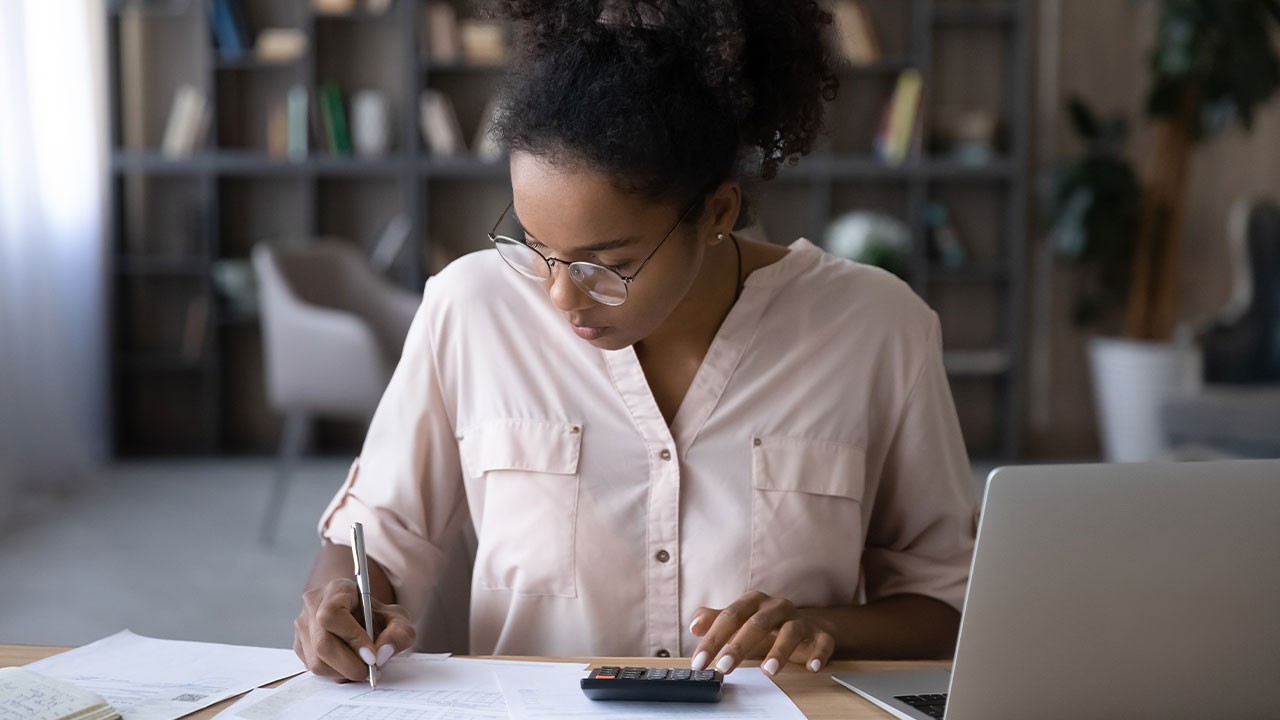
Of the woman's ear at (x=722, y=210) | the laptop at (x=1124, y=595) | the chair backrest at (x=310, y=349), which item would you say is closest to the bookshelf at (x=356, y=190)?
the chair backrest at (x=310, y=349)

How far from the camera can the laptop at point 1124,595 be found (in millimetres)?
790

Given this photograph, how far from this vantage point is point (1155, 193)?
15.8 ft

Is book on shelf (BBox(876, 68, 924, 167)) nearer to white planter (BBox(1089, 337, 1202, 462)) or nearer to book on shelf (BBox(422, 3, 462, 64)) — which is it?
white planter (BBox(1089, 337, 1202, 462))

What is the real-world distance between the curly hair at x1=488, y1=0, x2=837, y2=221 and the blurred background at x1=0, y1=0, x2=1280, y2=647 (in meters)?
3.14

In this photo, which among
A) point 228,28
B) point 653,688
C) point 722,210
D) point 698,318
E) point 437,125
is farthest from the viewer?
point 437,125

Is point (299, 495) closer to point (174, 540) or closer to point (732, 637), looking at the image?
point (174, 540)

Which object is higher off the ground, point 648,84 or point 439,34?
point 439,34

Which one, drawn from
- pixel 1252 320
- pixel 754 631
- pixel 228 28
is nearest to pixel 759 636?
pixel 754 631

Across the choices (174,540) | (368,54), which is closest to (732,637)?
(174,540)

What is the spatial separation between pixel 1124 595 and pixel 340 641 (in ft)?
1.94

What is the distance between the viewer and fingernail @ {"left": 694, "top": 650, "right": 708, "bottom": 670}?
3.25ft

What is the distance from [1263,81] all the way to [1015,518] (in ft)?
13.9

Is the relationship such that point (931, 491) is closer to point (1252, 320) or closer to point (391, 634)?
point (391, 634)

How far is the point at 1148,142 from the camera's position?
5.23m
